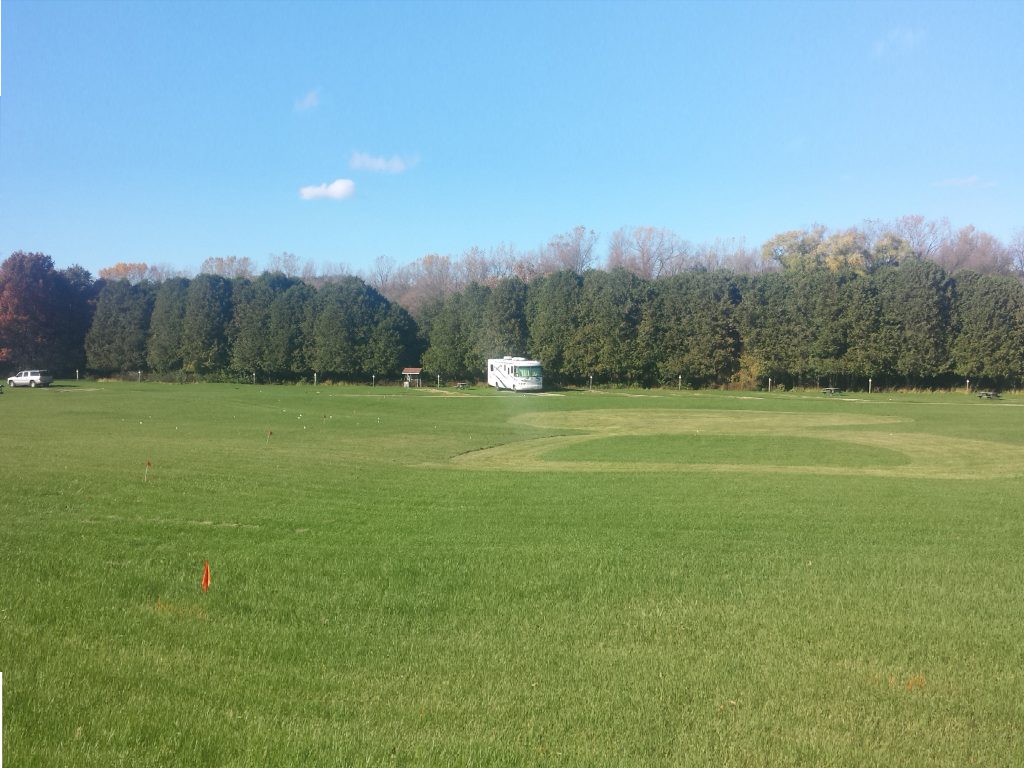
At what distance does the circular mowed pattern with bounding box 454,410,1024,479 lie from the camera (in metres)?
20.4

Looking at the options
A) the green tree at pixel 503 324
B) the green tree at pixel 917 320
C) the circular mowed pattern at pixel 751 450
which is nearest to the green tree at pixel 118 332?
the green tree at pixel 503 324

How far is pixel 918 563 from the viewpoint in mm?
9570

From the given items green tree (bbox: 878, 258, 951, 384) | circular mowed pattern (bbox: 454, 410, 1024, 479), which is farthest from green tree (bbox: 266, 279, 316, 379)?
green tree (bbox: 878, 258, 951, 384)

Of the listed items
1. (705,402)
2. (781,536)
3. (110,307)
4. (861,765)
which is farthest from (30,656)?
(110,307)

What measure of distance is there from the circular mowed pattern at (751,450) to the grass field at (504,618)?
2.55 metres

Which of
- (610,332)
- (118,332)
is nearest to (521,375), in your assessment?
(610,332)

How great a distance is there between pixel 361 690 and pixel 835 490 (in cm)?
1284

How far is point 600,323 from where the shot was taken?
70438 millimetres

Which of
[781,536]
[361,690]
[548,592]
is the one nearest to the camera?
[361,690]

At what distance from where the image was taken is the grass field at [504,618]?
481 cm

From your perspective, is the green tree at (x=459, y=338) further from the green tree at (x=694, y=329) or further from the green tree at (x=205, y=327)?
the green tree at (x=205, y=327)

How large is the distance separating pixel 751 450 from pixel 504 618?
1842 cm

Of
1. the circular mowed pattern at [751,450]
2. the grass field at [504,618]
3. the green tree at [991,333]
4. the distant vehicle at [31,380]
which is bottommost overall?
the circular mowed pattern at [751,450]

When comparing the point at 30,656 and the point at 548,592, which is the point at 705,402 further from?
the point at 30,656
